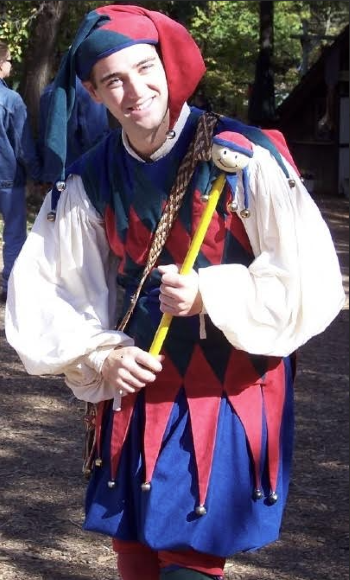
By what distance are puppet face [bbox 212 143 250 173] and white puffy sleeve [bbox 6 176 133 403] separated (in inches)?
13.2

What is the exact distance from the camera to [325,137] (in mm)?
21484

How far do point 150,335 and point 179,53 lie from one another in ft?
1.99

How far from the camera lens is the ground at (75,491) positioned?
12.8 ft

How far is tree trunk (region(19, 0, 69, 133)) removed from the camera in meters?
13.8

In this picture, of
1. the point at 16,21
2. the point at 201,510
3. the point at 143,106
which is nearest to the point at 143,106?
the point at 143,106

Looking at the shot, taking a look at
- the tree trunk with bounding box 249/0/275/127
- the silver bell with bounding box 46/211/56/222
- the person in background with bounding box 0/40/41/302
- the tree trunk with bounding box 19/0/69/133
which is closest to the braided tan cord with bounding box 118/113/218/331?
the silver bell with bounding box 46/211/56/222

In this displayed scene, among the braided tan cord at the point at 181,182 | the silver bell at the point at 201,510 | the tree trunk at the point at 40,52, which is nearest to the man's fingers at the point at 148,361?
the braided tan cord at the point at 181,182

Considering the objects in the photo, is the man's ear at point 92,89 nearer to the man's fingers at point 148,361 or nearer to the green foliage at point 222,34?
the man's fingers at point 148,361

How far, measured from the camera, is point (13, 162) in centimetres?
796

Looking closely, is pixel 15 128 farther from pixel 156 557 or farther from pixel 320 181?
pixel 320 181

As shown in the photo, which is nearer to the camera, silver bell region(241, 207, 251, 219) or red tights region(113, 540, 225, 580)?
silver bell region(241, 207, 251, 219)

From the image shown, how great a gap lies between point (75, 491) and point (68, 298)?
2.20m

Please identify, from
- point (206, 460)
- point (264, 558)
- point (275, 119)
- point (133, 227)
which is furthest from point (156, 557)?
point (275, 119)

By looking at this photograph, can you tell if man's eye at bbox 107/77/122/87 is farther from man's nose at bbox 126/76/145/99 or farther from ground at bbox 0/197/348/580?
ground at bbox 0/197/348/580
